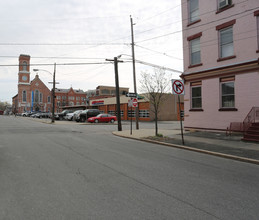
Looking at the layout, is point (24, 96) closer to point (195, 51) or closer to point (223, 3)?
point (195, 51)

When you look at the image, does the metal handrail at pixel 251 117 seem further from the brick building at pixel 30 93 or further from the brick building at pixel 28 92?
the brick building at pixel 28 92

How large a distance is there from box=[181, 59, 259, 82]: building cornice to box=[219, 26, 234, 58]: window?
3.19 ft

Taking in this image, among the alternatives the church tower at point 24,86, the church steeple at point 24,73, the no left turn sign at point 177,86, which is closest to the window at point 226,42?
the no left turn sign at point 177,86

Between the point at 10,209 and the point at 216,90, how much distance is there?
13995mm

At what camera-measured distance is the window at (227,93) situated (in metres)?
14.1

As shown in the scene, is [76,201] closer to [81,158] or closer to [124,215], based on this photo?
[124,215]

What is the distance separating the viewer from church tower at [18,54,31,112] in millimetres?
100556

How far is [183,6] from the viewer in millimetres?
17266

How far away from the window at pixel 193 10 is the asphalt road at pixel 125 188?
41.5 ft

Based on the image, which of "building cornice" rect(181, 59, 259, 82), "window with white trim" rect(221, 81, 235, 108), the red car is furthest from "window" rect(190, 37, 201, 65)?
the red car

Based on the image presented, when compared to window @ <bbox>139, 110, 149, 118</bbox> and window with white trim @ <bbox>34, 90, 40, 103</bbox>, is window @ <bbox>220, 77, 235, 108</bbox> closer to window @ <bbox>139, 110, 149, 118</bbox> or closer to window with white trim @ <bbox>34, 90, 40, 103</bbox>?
window @ <bbox>139, 110, 149, 118</bbox>

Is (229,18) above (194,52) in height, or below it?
above

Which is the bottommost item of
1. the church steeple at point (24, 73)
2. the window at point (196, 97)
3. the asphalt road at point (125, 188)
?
the asphalt road at point (125, 188)

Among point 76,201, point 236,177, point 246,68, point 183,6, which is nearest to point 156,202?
point 76,201
